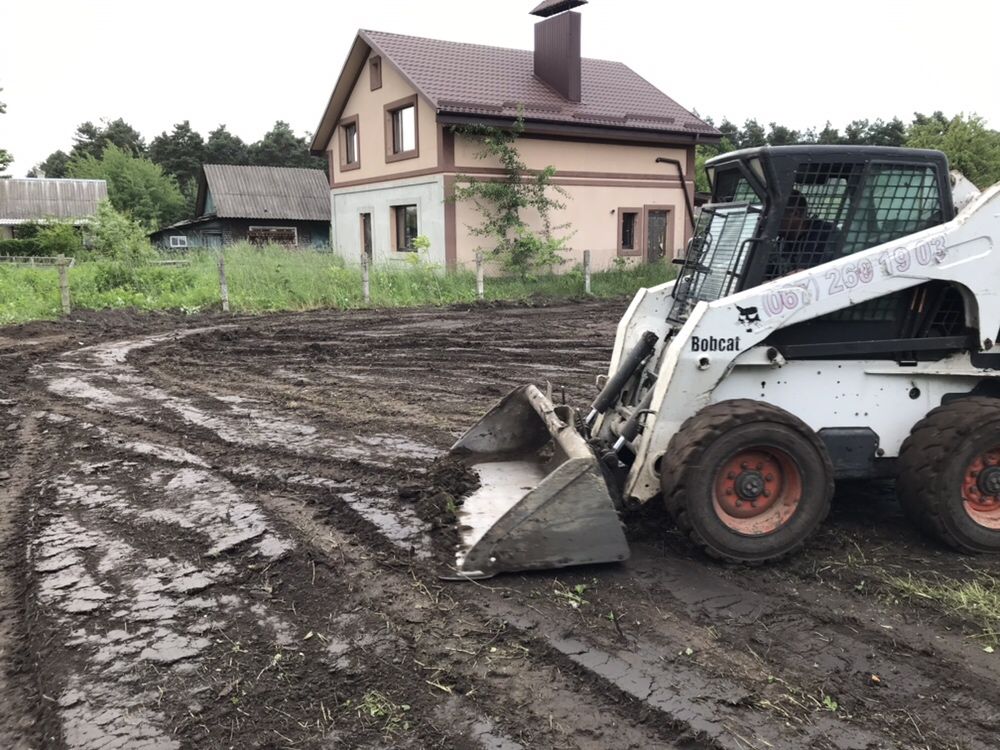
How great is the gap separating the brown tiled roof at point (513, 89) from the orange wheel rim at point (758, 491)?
19740 millimetres

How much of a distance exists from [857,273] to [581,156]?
71.1 feet

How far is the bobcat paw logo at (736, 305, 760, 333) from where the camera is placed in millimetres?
4404

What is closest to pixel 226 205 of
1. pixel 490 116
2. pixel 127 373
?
pixel 490 116

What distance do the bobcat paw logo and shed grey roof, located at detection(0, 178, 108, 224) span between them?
61.7m

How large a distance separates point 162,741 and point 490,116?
22.1 metres

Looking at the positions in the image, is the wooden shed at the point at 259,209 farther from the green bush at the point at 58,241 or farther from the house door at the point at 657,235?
the house door at the point at 657,235

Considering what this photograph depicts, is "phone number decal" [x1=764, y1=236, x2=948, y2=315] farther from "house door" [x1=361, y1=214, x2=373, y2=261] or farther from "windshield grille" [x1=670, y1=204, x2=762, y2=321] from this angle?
"house door" [x1=361, y1=214, x2=373, y2=261]

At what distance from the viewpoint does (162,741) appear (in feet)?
9.78

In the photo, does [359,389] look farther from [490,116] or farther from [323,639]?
[490,116]

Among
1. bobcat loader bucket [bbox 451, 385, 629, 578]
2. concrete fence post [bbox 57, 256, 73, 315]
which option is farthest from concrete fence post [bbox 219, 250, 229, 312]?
bobcat loader bucket [bbox 451, 385, 629, 578]

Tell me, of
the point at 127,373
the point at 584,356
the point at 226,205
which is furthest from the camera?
the point at 226,205

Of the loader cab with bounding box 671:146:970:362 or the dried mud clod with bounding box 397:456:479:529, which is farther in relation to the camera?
the dried mud clod with bounding box 397:456:479:529

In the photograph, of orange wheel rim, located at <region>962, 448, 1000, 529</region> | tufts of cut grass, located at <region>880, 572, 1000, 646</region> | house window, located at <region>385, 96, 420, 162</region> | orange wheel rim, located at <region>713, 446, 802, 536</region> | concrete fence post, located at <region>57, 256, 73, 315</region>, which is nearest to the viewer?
tufts of cut grass, located at <region>880, 572, 1000, 646</region>

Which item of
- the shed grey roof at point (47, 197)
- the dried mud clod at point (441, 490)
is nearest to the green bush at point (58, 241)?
the shed grey roof at point (47, 197)
